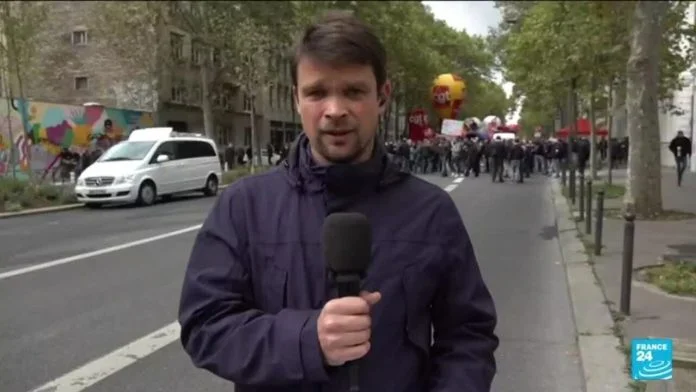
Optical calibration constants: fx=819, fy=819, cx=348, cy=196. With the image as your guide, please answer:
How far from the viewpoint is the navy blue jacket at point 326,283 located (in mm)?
1911

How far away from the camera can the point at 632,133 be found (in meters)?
14.1

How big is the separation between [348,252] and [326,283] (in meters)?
0.23

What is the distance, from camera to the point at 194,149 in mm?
23422

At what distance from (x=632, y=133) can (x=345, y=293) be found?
1332cm

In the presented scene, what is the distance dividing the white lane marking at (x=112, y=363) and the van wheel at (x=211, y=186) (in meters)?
17.1

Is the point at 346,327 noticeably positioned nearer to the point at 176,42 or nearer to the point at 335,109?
the point at 335,109

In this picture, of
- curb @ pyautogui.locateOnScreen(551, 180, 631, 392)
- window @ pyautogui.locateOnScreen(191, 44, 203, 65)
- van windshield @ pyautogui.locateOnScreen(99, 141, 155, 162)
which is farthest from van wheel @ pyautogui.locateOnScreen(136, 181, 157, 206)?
window @ pyautogui.locateOnScreen(191, 44, 203, 65)

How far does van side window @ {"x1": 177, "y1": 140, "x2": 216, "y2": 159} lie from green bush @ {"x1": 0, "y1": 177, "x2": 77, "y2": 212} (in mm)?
3153

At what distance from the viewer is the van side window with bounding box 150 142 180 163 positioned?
21578 mm

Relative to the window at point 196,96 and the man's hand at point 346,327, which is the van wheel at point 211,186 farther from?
the window at point 196,96

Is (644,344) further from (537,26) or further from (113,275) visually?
(537,26)

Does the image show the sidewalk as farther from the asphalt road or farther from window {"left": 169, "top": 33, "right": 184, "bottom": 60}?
window {"left": 169, "top": 33, "right": 184, "bottom": 60}

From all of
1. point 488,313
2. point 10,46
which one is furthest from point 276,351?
point 10,46

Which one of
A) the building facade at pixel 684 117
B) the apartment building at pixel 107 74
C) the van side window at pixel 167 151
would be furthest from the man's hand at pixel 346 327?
the apartment building at pixel 107 74
